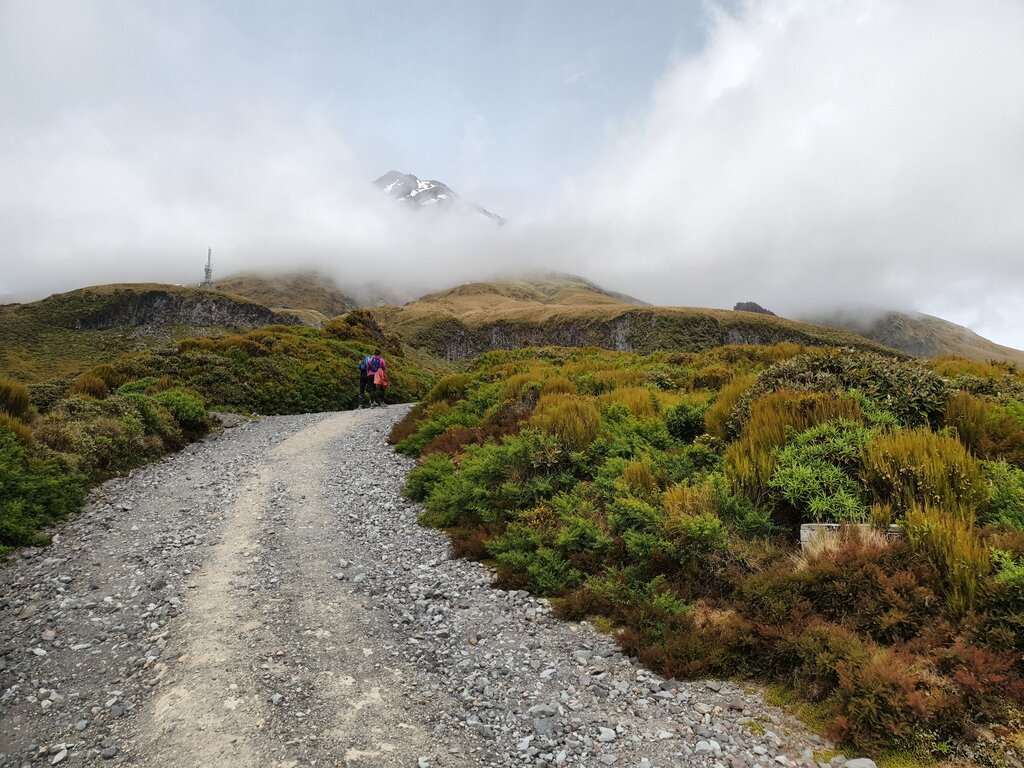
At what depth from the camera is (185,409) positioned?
1731 centimetres

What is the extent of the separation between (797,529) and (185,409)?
18.5m

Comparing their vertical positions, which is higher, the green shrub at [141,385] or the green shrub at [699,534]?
the green shrub at [141,385]

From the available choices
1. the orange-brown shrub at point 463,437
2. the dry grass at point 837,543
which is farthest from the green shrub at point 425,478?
the dry grass at point 837,543

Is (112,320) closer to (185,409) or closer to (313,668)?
(185,409)

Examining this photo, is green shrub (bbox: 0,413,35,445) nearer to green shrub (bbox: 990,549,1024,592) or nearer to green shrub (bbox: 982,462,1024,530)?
green shrub (bbox: 990,549,1024,592)

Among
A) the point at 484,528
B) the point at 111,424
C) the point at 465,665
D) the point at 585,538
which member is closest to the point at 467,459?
the point at 484,528

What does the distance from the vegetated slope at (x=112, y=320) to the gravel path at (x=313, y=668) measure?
106m

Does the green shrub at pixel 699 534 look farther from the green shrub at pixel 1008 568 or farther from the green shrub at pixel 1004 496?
the green shrub at pixel 1004 496

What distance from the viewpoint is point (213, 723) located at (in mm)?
4809

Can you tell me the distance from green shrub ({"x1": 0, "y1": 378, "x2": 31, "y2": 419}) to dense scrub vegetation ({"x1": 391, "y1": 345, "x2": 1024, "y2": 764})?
1045 cm

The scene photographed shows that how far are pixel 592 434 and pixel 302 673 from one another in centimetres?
678

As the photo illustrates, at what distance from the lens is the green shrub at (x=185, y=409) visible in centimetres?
1722

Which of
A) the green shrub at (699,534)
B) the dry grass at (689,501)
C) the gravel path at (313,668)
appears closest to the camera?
the gravel path at (313,668)

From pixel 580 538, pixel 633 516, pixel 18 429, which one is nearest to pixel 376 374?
pixel 18 429
